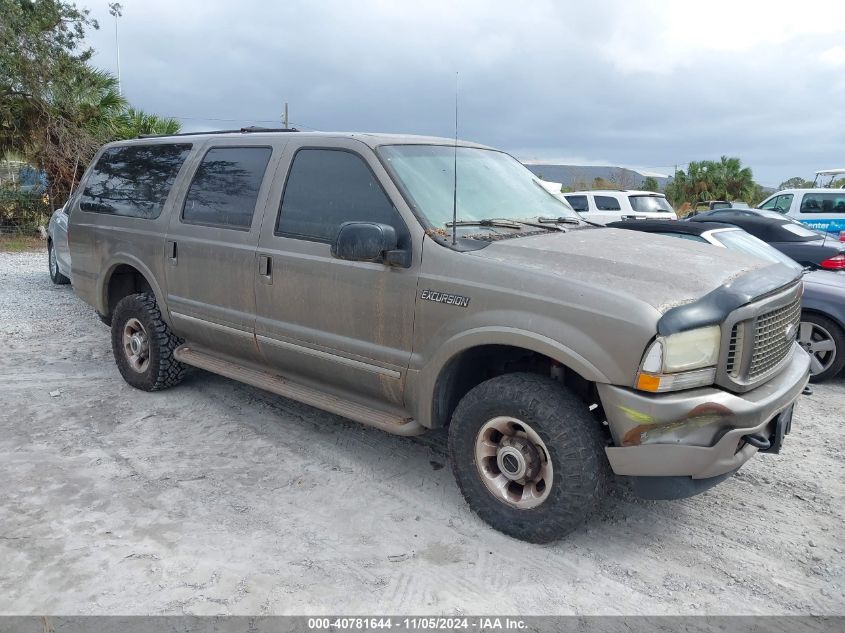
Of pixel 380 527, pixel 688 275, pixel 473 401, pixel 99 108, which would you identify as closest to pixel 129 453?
pixel 380 527

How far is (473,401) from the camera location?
3.35 metres

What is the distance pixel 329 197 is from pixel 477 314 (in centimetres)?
129

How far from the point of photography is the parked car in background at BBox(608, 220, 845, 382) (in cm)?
591

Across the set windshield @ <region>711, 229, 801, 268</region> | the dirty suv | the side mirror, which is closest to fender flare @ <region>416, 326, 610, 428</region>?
the dirty suv

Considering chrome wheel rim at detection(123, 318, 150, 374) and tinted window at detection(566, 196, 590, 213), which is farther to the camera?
tinted window at detection(566, 196, 590, 213)

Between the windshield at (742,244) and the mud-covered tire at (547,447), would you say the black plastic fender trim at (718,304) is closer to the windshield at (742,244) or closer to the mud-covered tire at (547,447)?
the mud-covered tire at (547,447)

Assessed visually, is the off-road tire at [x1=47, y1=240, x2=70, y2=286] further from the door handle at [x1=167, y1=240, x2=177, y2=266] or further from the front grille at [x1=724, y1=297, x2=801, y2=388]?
the front grille at [x1=724, y1=297, x2=801, y2=388]

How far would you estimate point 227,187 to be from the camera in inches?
181

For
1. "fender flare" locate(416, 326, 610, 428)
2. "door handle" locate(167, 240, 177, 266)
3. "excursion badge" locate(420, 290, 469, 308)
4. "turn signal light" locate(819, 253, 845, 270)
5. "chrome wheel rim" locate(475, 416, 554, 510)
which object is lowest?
"chrome wheel rim" locate(475, 416, 554, 510)

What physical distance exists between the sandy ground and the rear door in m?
0.71

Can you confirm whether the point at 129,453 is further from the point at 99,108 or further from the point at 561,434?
the point at 99,108

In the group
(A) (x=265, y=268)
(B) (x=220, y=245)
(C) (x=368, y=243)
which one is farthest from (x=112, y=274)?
(C) (x=368, y=243)

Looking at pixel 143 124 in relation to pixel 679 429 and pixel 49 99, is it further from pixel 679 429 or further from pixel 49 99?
pixel 679 429

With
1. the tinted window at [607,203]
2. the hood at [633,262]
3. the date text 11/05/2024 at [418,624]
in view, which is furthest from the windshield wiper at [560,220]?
the tinted window at [607,203]
